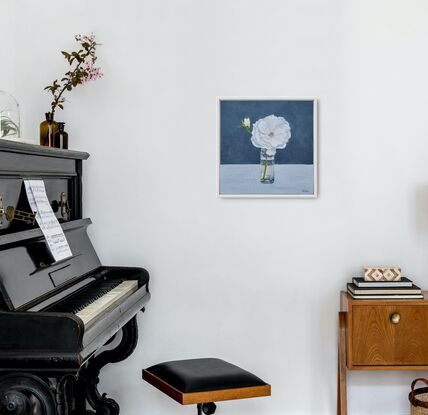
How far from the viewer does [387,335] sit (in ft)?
10.3

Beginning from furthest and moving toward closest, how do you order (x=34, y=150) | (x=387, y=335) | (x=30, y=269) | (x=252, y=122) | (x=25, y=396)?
(x=252, y=122), (x=387, y=335), (x=34, y=150), (x=30, y=269), (x=25, y=396)

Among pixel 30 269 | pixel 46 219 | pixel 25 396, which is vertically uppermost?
pixel 46 219

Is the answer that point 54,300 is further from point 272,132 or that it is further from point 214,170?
point 272,132

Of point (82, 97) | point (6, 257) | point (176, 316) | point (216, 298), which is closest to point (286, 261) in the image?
point (216, 298)

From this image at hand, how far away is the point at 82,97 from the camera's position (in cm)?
345

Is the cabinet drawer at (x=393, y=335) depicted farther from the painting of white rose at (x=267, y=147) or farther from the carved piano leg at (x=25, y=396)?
the carved piano leg at (x=25, y=396)

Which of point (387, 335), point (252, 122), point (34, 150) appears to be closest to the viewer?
point (34, 150)

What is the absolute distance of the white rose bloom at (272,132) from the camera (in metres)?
3.42

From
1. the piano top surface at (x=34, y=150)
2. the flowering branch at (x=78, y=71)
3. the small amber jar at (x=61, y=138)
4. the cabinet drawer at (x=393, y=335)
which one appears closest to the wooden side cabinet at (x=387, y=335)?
the cabinet drawer at (x=393, y=335)

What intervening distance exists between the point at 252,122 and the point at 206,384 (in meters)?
1.40

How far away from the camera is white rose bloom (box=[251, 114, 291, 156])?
342 centimetres

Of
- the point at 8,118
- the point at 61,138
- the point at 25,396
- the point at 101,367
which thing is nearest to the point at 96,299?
the point at 25,396

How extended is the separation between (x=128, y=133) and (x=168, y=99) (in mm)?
261

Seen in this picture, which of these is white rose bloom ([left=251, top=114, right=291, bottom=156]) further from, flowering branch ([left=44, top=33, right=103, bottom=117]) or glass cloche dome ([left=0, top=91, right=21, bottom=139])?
glass cloche dome ([left=0, top=91, right=21, bottom=139])
